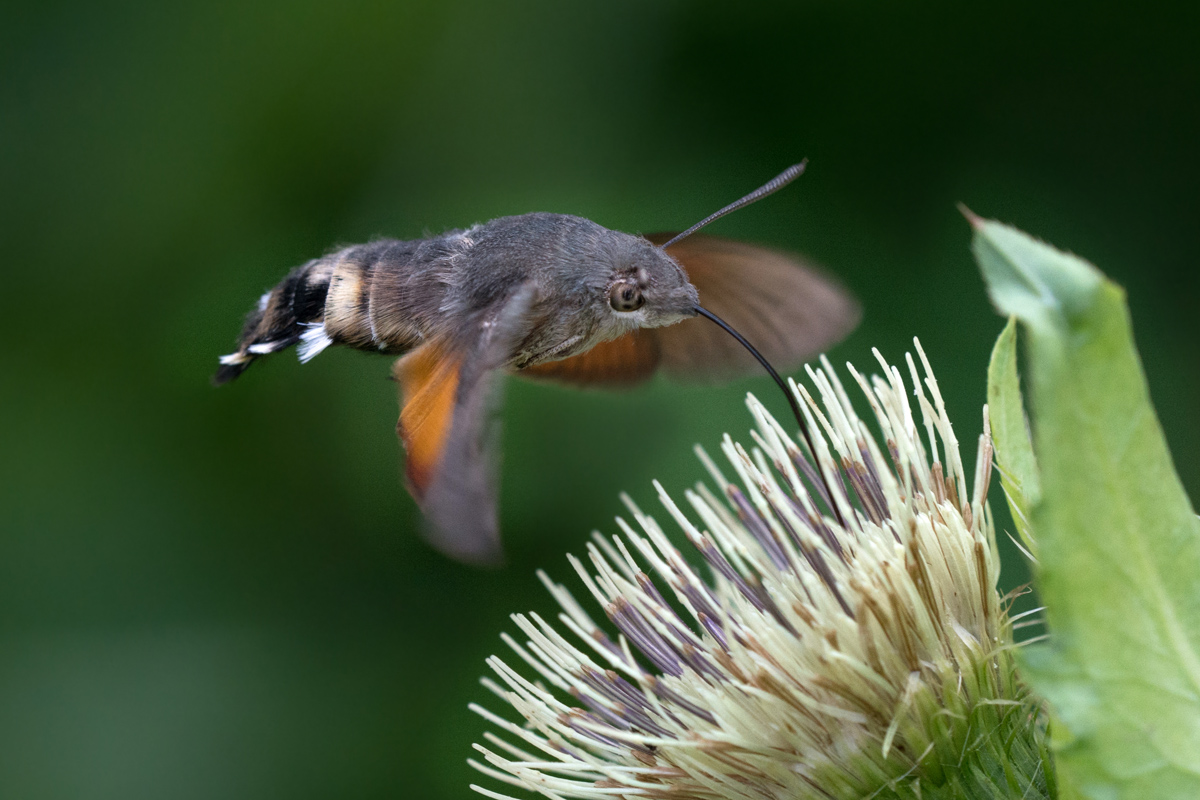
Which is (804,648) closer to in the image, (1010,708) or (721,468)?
(1010,708)

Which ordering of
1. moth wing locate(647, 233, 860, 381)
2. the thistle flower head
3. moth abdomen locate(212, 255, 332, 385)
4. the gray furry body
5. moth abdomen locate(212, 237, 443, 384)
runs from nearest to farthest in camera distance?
the thistle flower head < the gray furry body < moth abdomen locate(212, 237, 443, 384) < moth abdomen locate(212, 255, 332, 385) < moth wing locate(647, 233, 860, 381)

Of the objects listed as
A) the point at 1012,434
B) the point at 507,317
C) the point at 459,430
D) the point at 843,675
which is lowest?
the point at 843,675

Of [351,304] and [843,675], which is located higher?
[351,304]

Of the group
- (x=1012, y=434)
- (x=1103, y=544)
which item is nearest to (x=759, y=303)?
(x=1012, y=434)

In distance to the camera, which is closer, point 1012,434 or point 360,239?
point 1012,434

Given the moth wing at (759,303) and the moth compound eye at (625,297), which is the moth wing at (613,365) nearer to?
the moth wing at (759,303)

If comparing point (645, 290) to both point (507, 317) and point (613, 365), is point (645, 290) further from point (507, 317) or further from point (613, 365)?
point (613, 365)

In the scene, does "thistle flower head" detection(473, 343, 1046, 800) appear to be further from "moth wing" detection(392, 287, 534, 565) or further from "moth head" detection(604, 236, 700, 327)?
"moth wing" detection(392, 287, 534, 565)

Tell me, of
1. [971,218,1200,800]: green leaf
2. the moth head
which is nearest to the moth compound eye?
the moth head
